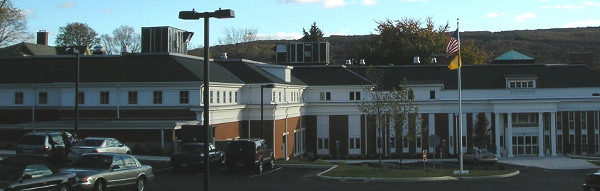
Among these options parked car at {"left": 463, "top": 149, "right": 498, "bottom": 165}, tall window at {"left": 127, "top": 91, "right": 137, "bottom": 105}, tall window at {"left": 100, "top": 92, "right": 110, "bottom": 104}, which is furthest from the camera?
parked car at {"left": 463, "top": 149, "right": 498, "bottom": 165}

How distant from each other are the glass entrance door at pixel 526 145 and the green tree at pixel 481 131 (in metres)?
2.73

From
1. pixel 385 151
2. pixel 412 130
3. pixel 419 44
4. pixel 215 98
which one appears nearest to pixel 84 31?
pixel 419 44

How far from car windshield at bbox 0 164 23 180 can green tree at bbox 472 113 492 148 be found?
5406 centimetres

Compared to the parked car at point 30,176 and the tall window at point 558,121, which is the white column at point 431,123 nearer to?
the tall window at point 558,121

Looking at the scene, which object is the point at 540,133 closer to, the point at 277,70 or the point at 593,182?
the point at 277,70

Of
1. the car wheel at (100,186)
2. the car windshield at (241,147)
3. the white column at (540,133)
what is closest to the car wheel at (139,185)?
the car wheel at (100,186)

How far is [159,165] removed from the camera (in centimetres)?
3578

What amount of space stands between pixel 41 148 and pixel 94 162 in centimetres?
1018

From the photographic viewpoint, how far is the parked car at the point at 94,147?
3112 cm

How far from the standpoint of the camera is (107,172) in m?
21.9

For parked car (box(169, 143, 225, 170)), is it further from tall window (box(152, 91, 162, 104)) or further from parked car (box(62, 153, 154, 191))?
tall window (box(152, 91, 162, 104))

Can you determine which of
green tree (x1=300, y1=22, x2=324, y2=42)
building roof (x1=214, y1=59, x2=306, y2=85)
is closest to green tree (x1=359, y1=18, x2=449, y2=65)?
green tree (x1=300, y1=22, x2=324, y2=42)

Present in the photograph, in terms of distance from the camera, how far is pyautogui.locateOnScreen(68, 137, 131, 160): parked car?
31125 millimetres

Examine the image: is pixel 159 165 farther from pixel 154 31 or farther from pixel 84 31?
pixel 84 31
